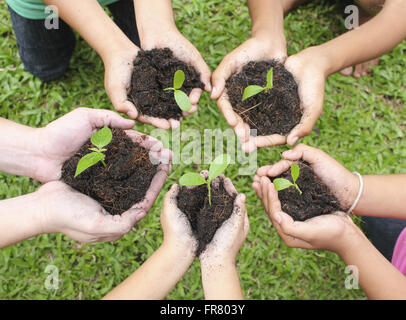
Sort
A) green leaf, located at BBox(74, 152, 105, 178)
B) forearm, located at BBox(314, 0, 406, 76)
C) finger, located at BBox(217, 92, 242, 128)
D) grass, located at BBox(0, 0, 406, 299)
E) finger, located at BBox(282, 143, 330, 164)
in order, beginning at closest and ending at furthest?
green leaf, located at BBox(74, 152, 105, 178) < finger, located at BBox(282, 143, 330, 164) < finger, located at BBox(217, 92, 242, 128) < forearm, located at BBox(314, 0, 406, 76) < grass, located at BBox(0, 0, 406, 299)

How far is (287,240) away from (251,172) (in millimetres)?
754

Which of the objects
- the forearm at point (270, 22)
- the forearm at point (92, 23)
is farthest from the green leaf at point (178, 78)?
the forearm at point (270, 22)

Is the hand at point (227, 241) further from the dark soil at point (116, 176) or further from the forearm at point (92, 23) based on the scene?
the forearm at point (92, 23)

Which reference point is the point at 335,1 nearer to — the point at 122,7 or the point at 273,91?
the point at 273,91

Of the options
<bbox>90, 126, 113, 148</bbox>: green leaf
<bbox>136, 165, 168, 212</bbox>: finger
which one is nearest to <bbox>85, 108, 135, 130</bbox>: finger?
<bbox>90, 126, 113, 148</bbox>: green leaf

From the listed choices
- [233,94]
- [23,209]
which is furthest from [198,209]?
[23,209]

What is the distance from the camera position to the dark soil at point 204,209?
1644 mm

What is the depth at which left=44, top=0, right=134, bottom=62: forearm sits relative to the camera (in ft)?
6.05

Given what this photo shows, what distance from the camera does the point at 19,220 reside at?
1522mm

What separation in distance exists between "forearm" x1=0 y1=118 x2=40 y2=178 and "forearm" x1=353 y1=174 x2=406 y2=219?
178 cm

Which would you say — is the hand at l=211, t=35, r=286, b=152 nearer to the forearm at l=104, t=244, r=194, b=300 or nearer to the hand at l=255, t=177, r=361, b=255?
the hand at l=255, t=177, r=361, b=255

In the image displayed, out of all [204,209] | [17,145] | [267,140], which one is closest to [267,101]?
[267,140]

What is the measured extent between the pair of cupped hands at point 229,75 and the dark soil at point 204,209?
34 cm

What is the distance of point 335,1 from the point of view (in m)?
2.87
